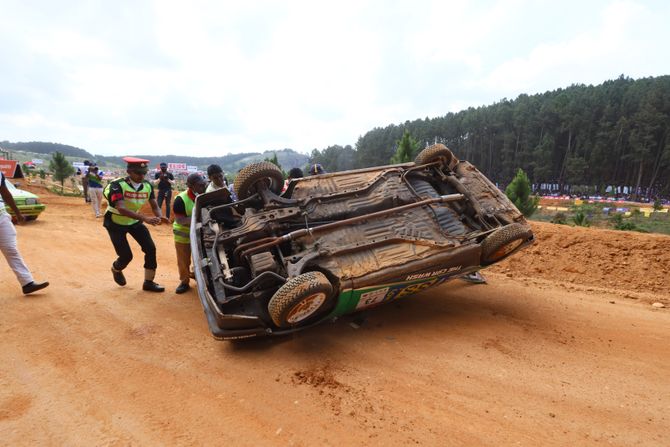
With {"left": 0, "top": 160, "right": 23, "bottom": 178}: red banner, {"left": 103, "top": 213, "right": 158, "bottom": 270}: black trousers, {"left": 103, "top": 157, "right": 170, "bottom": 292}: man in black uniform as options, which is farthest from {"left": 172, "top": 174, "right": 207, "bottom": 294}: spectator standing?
{"left": 0, "top": 160, "right": 23, "bottom": 178}: red banner

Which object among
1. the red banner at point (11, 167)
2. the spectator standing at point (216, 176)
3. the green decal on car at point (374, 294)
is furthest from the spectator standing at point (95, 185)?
the green decal on car at point (374, 294)

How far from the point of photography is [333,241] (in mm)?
3713

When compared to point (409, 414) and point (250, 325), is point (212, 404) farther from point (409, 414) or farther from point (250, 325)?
point (409, 414)

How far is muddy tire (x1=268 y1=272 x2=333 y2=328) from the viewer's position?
291 cm

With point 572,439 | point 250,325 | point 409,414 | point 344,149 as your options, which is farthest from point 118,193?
point 344,149

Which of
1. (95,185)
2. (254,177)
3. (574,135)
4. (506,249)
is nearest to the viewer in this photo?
(506,249)

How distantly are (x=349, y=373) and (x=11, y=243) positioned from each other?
4.35 metres

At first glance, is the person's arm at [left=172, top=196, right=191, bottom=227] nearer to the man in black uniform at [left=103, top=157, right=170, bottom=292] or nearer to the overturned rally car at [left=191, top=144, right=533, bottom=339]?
the man in black uniform at [left=103, top=157, right=170, bottom=292]

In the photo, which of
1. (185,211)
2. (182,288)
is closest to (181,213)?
(185,211)

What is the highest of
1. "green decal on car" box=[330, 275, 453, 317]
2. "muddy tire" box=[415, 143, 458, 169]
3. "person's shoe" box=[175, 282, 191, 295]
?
"muddy tire" box=[415, 143, 458, 169]

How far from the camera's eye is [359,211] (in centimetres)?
422

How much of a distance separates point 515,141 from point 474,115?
770 centimetres

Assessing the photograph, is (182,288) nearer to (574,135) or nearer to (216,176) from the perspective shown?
(216,176)

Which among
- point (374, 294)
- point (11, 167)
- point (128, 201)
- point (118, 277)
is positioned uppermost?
point (11, 167)
